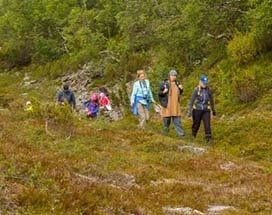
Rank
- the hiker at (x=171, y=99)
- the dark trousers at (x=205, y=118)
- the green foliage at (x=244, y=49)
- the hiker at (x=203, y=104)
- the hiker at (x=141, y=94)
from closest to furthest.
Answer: the hiker at (x=203, y=104), the dark trousers at (x=205, y=118), the hiker at (x=171, y=99), the hiker at (x=141, y=94), the green foliage at (x=244, y=49)

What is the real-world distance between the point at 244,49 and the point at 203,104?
32.2 ft

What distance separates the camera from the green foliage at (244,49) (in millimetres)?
27016

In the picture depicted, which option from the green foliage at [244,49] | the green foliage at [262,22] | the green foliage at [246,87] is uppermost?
the green foliage at [262,22]

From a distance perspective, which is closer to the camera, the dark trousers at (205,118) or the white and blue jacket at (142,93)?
the dark trousers at (205,118)

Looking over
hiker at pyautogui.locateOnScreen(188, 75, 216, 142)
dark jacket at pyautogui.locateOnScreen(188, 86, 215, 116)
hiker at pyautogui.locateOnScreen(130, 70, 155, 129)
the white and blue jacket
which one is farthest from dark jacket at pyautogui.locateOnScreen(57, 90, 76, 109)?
dark jacket at pyautogui.locateOnScreen(188, 86, 215, 116)

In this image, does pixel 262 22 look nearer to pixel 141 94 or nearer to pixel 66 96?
pixel 66 96

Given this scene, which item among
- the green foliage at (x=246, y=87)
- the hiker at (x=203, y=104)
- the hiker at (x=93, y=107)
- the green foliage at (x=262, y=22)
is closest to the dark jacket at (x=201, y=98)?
the hiker at (x=203, y=104)

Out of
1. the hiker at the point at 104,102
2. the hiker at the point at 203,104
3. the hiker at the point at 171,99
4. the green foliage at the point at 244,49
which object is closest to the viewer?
the hiker at the point at 203,104

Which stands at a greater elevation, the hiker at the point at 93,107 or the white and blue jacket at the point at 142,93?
the white and blue jacket at the point at 142,93

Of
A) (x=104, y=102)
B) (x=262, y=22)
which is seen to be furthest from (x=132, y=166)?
(x=262, y=22)

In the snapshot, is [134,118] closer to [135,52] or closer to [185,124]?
[185,124]

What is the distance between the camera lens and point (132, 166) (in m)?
13.2

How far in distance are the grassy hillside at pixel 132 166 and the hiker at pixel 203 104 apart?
528 mm

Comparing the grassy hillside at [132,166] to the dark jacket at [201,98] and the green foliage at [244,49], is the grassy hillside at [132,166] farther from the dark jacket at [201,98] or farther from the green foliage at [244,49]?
the green foliage at [244,49]
